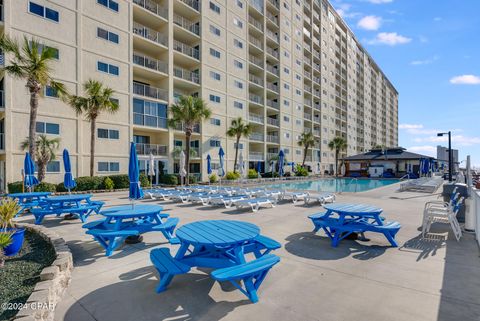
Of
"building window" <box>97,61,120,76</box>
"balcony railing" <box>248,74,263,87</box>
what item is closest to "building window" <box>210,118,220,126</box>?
"balcony railing" <box>248,74,263,87</box>

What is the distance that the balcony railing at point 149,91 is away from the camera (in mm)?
25016

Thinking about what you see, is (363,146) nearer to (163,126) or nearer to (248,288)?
(163,126)

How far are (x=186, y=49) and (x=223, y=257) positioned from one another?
30002 mm

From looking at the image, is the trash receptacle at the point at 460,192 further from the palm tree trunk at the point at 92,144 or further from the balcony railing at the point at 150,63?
the balcony railing at the point at 150,63

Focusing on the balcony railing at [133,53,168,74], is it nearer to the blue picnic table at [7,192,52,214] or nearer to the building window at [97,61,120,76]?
the building window at [97,61,120,76]

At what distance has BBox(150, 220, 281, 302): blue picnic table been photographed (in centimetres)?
353

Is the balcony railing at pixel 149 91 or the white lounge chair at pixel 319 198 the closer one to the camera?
the white lounge chair at pixel 319 198

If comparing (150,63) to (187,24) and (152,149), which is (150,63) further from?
(152,149)

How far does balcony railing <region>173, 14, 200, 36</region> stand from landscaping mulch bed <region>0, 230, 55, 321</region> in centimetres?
2961

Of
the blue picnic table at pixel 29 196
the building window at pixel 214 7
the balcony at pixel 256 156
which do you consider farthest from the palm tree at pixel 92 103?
the balcony at pixel 256 156

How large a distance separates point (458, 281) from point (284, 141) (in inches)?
1578

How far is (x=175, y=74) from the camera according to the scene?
28.2 m

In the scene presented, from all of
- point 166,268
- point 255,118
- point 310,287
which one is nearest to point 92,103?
point 166,268

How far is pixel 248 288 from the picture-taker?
3.62 meters
